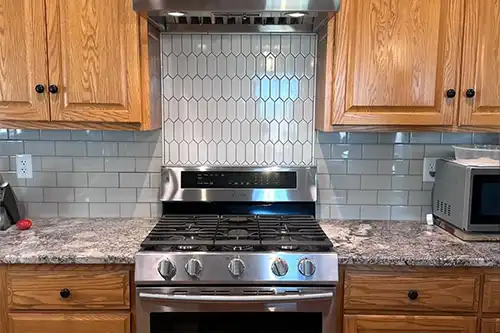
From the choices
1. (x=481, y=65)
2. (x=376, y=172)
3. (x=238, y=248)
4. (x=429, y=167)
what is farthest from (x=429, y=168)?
(x=238, y=248)

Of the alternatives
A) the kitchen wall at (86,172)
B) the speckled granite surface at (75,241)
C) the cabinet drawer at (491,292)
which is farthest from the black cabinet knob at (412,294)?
the kitchen wall at (86,172)

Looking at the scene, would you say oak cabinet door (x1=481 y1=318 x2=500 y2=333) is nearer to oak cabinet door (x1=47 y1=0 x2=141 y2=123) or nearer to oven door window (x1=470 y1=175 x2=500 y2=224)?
oven door window (x1=470 y1=175 x2=500 y2=224)

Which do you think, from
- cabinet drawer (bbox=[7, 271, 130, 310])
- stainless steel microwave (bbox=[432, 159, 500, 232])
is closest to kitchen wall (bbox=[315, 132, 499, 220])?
stainless steel microwave (bbox=[432, 159, 500, 232])

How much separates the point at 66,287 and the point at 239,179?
0.89 meters

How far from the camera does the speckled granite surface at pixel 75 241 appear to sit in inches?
64.1

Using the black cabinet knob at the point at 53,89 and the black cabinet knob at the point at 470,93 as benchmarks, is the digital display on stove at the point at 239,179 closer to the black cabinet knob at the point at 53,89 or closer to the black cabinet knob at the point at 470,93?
the black cabinet knob at the point at 53,89

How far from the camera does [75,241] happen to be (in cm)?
181

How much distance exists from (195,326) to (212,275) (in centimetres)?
21

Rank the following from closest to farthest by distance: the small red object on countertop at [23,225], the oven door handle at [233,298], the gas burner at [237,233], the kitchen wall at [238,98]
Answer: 1. the oven door handle at [233,298]
2. the gas burner at [237,233]
3. the small red object on countertop at [23,225]
4. the kitchen wall at [238,98]

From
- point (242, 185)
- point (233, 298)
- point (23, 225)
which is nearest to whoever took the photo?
point (233, 298)

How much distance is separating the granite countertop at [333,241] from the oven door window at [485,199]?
4.2 inches

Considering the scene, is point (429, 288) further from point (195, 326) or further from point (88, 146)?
point (88, 146)

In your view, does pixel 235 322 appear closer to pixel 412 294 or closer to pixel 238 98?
pixel 412 294

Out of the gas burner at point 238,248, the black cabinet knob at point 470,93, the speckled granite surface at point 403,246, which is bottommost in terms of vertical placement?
the speckled granite surface at point 403,246
